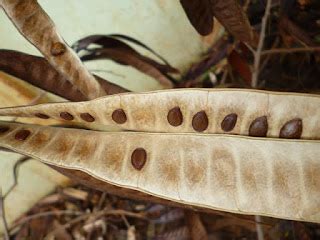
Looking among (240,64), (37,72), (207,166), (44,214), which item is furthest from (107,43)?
(44,214)

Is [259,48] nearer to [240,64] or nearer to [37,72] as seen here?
[240,64]

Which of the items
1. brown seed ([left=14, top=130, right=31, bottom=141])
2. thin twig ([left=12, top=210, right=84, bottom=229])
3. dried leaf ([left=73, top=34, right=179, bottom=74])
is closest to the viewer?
brown seed ([left=14, top=130, right=31, bottom=141])

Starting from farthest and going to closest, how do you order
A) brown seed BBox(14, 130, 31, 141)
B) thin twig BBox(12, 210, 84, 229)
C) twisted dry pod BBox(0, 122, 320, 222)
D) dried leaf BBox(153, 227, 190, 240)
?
1. thin twig BBox(12, 210, 84, 229)
2. dried leaf BBox(153, 227, 190, 240)
3. brown seed BBox(14, 130, 31, 141)
4. twisted dry pod BBox(0, 122, 320, 222)

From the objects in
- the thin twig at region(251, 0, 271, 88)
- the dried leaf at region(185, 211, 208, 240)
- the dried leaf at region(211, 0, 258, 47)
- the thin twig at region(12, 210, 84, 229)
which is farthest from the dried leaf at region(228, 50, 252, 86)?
the thin twig at region(12, 210, 84, 229)

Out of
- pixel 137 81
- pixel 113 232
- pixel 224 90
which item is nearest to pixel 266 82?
pixel 137 81

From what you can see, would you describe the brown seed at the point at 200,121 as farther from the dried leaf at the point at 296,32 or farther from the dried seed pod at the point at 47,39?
the dried leaf at the point at 296,32

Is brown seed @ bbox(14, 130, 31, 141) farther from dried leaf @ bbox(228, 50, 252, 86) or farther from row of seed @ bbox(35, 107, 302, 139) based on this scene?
dried leaf @ bbox(228, 50, 252, 86)

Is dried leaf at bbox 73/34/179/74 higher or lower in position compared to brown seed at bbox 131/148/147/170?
higher
